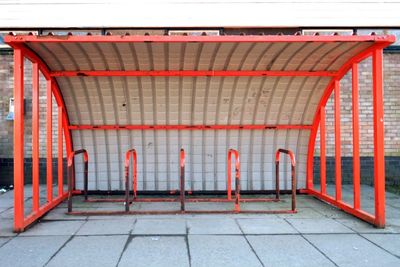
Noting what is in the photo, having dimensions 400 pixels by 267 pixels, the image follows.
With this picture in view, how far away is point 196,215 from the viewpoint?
6078mm

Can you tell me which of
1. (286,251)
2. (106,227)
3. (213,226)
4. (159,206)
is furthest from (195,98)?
(286,251)

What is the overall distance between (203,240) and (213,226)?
66 centimetres

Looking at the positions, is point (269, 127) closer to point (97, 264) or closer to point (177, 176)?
point (177, 176)

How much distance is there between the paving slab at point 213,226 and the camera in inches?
203

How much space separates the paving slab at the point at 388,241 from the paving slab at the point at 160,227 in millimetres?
2414

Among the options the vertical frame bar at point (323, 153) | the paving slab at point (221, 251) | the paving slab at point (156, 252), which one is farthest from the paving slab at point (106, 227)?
the vertical frame bar at point (323, 153)

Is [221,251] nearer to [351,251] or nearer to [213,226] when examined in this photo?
[213,226]

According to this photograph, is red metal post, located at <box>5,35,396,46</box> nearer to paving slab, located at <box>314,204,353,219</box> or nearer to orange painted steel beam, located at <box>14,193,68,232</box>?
orange painted steel beam, located at <box>14,193,68,232</box>

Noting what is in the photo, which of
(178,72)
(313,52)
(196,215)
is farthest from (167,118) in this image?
(313,52)

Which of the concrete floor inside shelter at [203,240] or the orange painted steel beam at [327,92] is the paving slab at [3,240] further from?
the orange painted steel beam at [327,92]

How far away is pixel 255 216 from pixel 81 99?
3821 millimetres

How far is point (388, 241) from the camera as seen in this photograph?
4.79m
